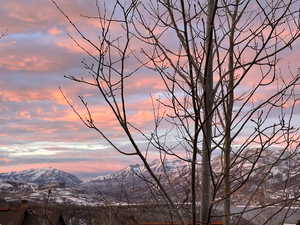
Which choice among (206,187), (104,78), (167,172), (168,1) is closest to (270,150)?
(167,172)

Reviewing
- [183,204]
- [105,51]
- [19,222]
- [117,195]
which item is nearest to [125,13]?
[105,51]

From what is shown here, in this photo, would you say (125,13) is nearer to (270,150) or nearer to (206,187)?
(206,187)

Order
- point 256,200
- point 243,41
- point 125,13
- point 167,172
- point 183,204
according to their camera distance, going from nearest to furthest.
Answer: point 125,13 → point 183,204 → point 243,41 → point 167,172 → point 256,200

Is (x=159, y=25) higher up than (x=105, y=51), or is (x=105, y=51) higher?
(x=159, y=25)

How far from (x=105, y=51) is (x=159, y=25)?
0.82 m

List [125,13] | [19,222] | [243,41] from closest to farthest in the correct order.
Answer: [125,13] < [243,41] < [19,222]

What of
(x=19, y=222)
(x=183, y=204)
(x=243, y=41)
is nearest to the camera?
(x=183, y=204)

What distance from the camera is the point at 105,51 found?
285cm

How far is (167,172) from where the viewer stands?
368 cm

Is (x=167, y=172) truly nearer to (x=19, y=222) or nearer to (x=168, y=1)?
(x=168, y=1)

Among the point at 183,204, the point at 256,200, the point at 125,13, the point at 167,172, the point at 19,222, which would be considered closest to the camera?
the point at 125,13

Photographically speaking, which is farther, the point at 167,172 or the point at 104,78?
the point at 167,172

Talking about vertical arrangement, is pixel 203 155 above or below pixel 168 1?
below

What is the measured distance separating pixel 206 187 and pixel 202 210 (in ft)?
0.46
